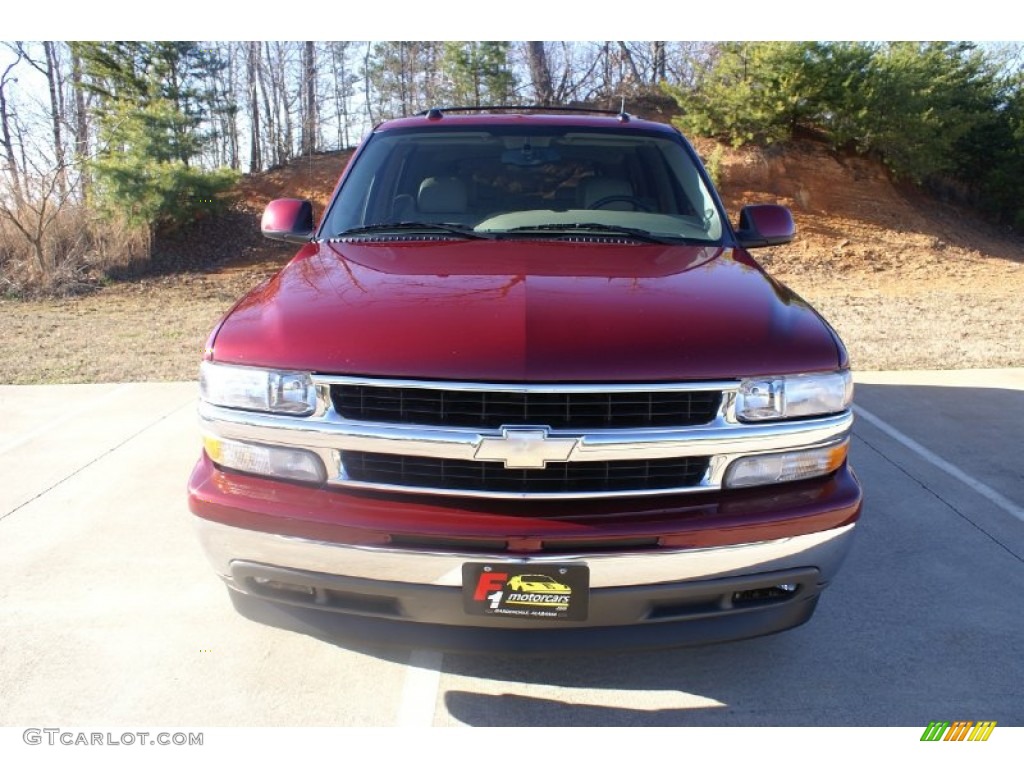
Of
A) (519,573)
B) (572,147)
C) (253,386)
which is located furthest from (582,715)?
(572,147)

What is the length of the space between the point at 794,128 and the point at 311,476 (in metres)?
16.9

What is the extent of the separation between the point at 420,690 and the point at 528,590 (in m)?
0.73

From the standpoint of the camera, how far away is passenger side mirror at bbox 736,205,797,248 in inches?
153

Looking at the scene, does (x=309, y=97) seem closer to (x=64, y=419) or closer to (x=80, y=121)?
(x=80, y=121)

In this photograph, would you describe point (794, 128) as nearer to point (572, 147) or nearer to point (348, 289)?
point (572, 147)

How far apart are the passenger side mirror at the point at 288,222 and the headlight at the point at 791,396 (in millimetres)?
2333

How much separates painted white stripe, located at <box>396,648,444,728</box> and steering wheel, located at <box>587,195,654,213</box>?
2.19 m

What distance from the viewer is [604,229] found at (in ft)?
11.4

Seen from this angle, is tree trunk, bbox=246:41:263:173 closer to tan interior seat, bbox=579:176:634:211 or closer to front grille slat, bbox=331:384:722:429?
tan interior seat, bbox=579:176:634:211

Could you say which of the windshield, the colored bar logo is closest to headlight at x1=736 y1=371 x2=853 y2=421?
the colored bar logo

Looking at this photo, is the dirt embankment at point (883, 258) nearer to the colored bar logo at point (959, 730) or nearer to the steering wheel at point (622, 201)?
the steering wheel at point (622, 201)

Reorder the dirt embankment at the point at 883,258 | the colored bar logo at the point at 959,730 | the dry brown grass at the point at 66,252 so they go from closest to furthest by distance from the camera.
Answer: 1. the colored bar logo at the point at 959,730
2. the dirt embankment at the point at 883,258
3. the dry brown grass at the point at 66,252

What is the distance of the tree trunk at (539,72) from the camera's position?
19.7 meters

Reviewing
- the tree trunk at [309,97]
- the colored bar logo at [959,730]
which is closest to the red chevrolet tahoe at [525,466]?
the colored bar logo at [959,730]
